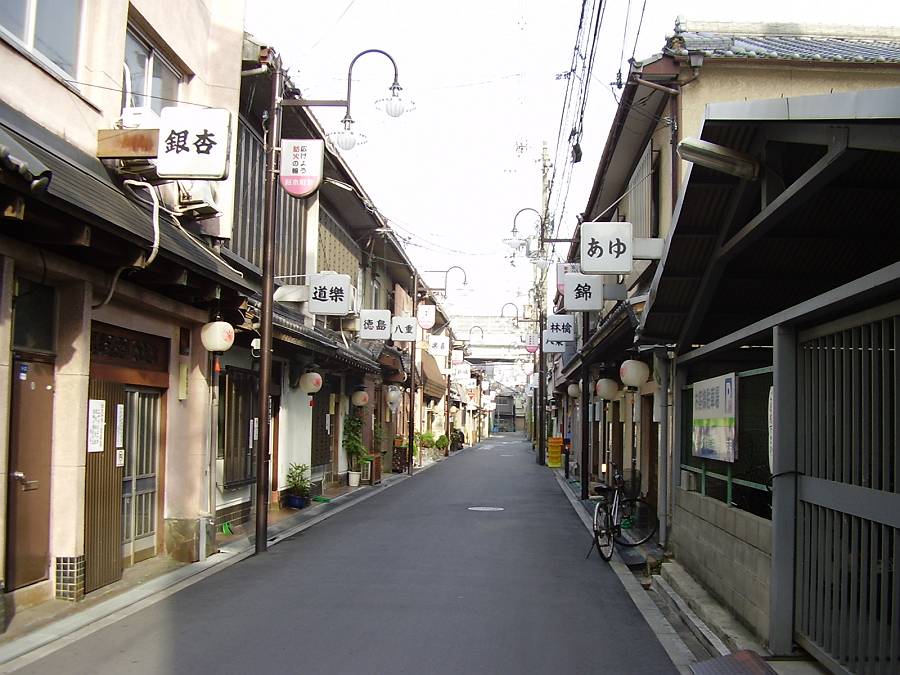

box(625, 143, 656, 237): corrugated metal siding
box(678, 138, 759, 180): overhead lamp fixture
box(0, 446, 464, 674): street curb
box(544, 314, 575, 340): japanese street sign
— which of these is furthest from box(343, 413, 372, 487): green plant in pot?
box(678, 138, 759, 180): overhead lamp fixture

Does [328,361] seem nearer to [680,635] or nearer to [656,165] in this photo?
[656,165]

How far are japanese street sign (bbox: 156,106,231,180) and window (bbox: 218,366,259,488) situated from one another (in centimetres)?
584

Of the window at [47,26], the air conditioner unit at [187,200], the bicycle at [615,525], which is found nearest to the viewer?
the window at [47,26]

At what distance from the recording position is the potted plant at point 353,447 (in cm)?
2519

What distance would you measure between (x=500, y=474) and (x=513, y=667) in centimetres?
2635

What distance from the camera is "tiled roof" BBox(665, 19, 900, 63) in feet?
47.4

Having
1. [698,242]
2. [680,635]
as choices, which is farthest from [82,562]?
[698,242]

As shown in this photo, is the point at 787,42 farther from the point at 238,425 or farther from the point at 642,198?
the point at 238,425

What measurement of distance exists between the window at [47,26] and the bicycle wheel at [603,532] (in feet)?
30.4

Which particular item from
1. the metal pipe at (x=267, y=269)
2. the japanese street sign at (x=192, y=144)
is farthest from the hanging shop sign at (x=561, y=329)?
the japanese street sign at (x=192, y=144)

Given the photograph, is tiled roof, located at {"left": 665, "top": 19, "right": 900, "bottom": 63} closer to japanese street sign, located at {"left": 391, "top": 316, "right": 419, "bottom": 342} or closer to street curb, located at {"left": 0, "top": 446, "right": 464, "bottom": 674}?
street curb, located at {"left": 0, "top": 446, "right": 464, "bottom": 674}

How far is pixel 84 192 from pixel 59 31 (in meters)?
2.47

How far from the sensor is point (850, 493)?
18.6ft

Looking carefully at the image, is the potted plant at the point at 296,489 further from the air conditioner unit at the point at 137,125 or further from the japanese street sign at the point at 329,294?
the air conditioner unit at the point at 137,125
